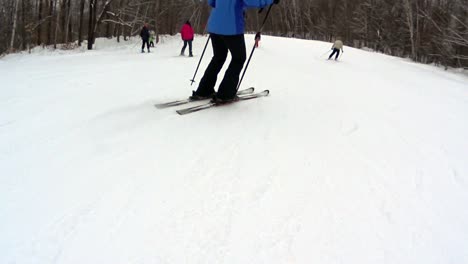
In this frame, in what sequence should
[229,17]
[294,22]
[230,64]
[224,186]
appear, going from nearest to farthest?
[224,186], [229,17], [230,64], [294,22]

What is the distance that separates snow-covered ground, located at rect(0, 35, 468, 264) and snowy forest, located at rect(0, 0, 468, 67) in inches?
614

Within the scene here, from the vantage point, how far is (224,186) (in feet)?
8.48

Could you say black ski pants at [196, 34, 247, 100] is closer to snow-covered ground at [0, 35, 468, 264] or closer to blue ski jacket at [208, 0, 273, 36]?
blue ski jacket at [208, 0, 273, 36]

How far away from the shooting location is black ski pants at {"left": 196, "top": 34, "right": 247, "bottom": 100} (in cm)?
433

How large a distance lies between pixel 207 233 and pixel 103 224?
0.69 meters

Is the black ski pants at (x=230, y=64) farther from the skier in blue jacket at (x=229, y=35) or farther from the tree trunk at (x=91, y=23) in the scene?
the tree trunk at (x=91, y=23)

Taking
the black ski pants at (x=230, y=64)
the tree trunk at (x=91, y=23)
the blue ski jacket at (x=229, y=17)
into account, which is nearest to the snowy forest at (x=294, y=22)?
the tree trunk at (x=91, y=23)

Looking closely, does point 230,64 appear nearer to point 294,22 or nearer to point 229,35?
point 229,35

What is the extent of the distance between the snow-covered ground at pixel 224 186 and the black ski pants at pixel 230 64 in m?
0.31

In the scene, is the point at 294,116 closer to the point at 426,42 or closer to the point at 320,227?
the point at 320,227

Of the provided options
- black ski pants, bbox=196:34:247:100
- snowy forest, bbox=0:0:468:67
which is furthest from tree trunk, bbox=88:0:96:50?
black ski pants, bbox=196:34:247:100

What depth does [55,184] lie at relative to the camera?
246 cm

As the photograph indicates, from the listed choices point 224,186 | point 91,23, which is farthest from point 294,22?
point 224,186

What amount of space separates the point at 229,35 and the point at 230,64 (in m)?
0.42
